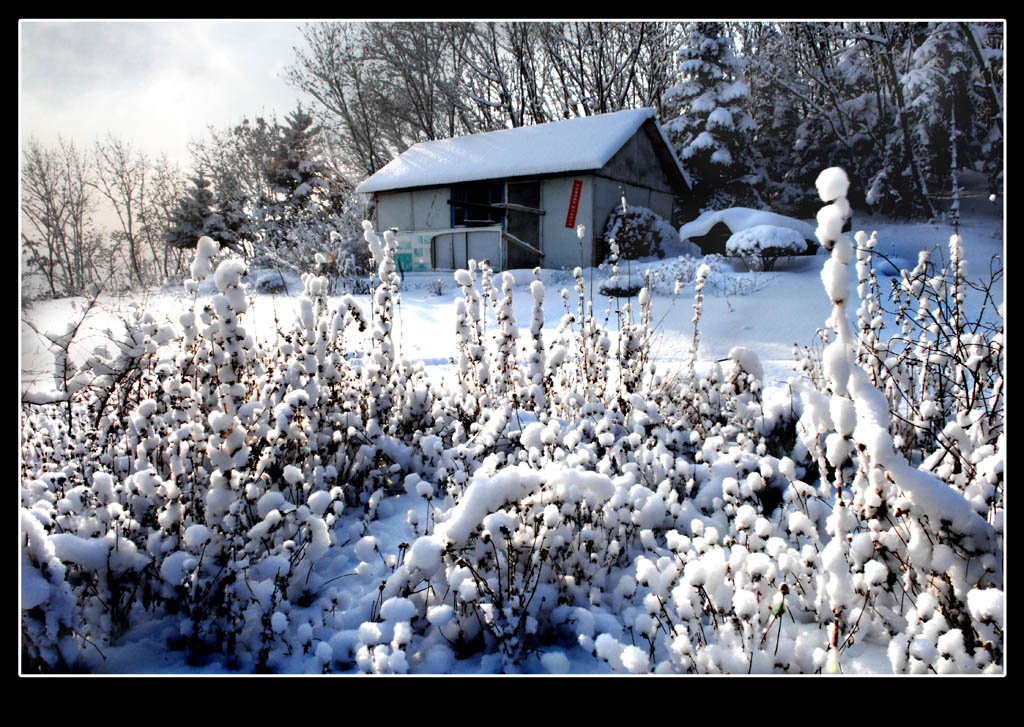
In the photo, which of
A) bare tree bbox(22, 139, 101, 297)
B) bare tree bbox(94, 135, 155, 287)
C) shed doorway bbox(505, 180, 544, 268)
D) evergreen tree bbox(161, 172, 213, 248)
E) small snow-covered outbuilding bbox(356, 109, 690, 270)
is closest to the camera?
bare tree bbox(22, 139, 101, 297)

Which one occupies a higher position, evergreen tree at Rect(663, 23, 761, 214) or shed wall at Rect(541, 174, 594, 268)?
evergreen tree at Rect(663, 23, 761, 214)

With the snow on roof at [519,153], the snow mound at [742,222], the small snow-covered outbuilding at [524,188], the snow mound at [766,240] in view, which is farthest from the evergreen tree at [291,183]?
the snow mound at [742,222]

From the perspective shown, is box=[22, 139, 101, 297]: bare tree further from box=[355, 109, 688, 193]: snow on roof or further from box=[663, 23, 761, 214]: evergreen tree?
box=[663, 23, 761, 214]: evergreen tree

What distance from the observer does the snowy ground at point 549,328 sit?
1.61 m

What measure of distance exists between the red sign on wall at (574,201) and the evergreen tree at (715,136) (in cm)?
346

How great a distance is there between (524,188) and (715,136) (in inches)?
242

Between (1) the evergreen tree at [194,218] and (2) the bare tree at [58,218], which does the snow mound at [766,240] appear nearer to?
(1) the evergreen tree at [194,218]

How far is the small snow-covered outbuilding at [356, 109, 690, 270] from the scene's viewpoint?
14227mm

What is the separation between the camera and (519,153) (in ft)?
48.2

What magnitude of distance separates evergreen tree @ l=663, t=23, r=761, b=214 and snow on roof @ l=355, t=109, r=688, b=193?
223 cm

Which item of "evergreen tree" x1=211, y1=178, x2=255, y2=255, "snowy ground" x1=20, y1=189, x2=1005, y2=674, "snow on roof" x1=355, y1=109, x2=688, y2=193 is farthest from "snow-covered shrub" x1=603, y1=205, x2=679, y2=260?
"evergreen tree" x1=211, y1=178, x2=255, y2=255
